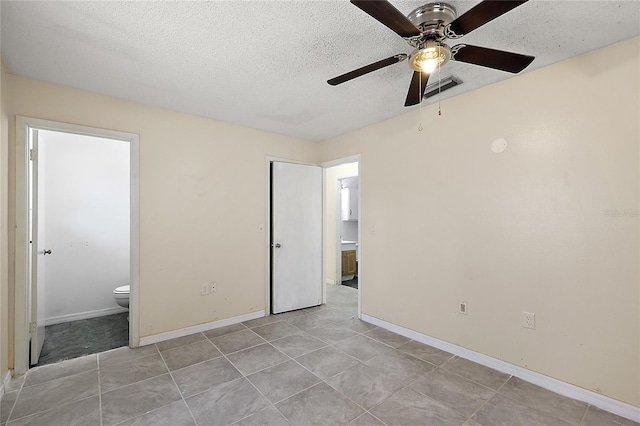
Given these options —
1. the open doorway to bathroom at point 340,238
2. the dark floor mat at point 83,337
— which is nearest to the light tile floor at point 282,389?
the dark floor mat at point 83,337

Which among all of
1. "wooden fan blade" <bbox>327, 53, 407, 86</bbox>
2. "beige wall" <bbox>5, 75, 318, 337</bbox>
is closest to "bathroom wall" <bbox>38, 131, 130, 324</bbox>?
"beige wall" <bbox>5, 75, 318, 337</bbox>

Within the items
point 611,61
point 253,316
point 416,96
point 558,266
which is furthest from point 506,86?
point 253,316

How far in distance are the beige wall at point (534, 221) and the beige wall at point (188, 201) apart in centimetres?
173

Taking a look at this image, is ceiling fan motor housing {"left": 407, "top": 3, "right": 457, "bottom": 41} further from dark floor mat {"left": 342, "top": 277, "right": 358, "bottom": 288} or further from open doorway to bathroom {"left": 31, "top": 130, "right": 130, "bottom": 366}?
dark floor mat {"left": 342, "top": 277, "right": 358, "bottom": 288}

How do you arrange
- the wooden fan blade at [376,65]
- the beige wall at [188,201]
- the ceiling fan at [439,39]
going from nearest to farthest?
the ceiling fan at [439,39]
the wooden fan blade at [376,65]
the beige wall at [188,201]

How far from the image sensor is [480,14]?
1267 millimetres

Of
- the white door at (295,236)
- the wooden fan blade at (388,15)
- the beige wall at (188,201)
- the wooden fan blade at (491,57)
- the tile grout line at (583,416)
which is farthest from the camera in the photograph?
the white door at (295,236)

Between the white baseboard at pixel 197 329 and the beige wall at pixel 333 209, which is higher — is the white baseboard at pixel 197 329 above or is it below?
below

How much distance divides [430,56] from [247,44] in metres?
1.15

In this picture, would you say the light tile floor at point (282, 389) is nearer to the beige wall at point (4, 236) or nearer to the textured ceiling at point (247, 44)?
the beige wall at point (4, 236)

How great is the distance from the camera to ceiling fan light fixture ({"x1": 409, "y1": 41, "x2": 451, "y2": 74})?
1.56 m

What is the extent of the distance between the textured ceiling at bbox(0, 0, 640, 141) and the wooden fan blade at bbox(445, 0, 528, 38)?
264 mm

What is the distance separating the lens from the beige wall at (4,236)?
208cm

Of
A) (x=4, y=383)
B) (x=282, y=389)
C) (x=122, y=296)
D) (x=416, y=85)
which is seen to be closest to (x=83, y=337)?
(x=122, y=296)
